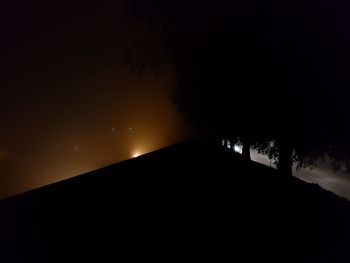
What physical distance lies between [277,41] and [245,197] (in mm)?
7697

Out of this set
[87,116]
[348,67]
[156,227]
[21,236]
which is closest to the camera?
[21,236]

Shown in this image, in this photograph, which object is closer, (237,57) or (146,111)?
(237,57)

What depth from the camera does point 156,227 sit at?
4.05 meters

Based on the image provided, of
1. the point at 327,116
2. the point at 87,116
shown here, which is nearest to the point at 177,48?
the point at 327,116

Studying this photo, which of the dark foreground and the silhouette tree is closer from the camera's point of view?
the dark foreground

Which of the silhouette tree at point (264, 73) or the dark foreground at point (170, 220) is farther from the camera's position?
the silhouette tree at point (264, 73)

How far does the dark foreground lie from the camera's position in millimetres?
3557

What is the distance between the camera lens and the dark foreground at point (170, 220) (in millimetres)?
3557

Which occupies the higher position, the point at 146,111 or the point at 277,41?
the point at 277,41

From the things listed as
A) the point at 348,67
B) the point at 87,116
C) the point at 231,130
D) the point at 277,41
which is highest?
the point at 277,41

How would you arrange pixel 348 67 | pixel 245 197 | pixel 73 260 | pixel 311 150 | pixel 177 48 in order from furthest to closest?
pixel 177 48 → pixel 311 150 → pixel 348 67 → pixel 245 197 → pixel 73 260

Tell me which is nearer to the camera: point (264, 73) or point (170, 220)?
point (170, 220)

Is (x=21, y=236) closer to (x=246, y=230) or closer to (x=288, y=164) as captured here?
(x=246, y=230)

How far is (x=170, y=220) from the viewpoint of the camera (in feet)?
14.0
